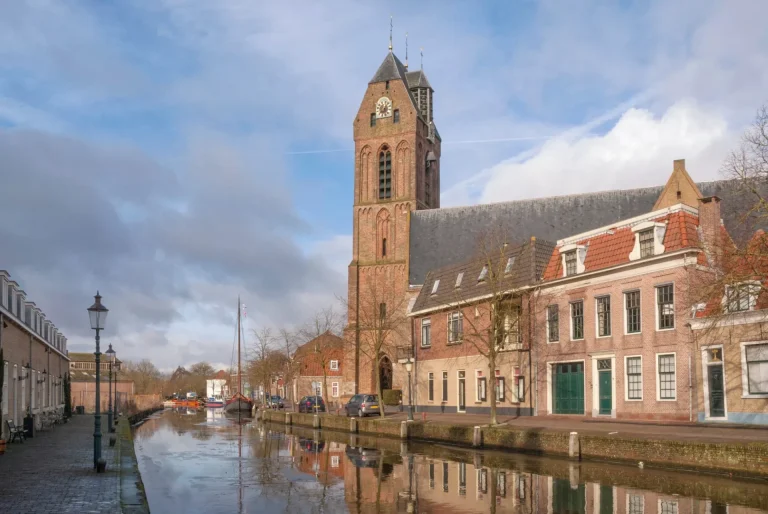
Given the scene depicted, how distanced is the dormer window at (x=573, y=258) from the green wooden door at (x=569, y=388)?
394 cm

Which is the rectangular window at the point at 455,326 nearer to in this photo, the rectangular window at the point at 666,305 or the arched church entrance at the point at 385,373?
the rectangular window at the point at 666,305

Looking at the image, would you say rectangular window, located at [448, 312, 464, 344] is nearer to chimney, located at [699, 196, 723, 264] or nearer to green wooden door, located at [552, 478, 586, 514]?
chimney, located at [699, 196, 723, 264]

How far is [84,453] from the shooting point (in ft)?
73.0

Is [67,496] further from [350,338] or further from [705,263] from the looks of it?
[350,338]

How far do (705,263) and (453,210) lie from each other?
35141mm

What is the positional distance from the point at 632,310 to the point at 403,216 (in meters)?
36.7

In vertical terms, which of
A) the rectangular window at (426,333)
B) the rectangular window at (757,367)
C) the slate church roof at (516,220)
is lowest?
the rectangular window at (757,367)

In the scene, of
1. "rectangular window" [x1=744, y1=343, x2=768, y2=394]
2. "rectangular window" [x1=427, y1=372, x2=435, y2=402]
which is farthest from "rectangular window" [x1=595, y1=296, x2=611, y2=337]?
"rectangular window" [x1=427, y1=372, x2=435, y2=402]

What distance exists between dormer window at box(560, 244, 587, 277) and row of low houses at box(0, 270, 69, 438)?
22.1 meters

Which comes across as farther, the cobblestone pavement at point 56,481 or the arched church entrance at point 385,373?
the arched church entrance at point 385,373

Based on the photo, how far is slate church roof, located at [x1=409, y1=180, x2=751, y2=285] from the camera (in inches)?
2117

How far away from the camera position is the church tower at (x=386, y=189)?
63.3 m

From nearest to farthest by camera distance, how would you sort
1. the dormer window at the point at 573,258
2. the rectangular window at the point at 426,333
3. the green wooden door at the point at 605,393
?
the green wooden door at the point at 605,393 → the dormer window at the point at 573,258 → the rectangular window at the point at 426,333

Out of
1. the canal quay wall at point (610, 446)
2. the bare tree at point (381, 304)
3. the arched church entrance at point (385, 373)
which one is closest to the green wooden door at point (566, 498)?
the canal quay wall at point (610, 446)
